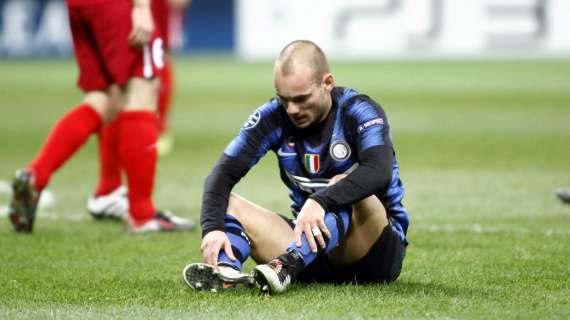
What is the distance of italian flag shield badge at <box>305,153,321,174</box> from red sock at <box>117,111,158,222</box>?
1644 mm

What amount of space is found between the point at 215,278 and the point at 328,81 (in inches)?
28.4

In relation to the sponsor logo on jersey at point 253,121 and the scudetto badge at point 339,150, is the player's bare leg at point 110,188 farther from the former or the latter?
the scudetto badge at point 339,150

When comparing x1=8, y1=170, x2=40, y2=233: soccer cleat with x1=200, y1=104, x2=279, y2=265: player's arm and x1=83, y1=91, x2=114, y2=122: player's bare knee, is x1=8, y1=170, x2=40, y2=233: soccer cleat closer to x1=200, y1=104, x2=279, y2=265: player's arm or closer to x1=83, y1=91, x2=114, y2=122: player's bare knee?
x1=83, y1=91, x2=114, y2=122: player's bare knee

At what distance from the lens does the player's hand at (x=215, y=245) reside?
3.49 meters

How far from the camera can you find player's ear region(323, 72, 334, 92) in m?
3.50

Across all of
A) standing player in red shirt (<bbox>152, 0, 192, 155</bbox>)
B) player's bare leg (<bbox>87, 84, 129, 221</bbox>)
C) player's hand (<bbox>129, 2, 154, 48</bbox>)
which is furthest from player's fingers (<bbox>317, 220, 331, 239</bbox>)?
standing player in red shirt (<bbox>152, 0, 192, 155</bbox>)

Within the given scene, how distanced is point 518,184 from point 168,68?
10.8 feet

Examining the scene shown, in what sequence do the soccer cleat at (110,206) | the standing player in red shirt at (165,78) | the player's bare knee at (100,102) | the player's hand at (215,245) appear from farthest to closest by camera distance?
the standing player in red shirt at (165,78) → the soccer cleat at (110,206) → the player's bare knee at (100,102) → the player's hand at (215,245)

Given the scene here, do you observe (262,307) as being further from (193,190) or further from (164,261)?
(193,190)

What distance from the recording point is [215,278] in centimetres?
352

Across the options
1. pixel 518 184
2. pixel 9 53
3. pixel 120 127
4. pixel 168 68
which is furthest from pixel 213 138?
pixel 9 53

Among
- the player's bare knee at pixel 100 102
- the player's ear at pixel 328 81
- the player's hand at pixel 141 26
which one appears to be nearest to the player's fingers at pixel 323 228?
the player's ear at pixel 328 81

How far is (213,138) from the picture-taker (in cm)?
970

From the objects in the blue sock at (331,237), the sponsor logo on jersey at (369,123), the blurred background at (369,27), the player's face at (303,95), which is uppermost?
the player's face at (303,95)
